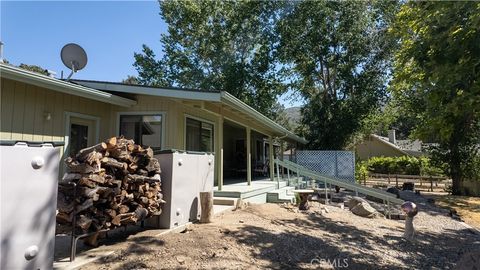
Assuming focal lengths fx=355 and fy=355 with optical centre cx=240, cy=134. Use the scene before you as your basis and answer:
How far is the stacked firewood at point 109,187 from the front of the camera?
4457mm

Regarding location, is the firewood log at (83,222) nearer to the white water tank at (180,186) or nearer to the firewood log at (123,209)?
the firewood log at (123,209)

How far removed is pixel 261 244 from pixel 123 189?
2.35 meters

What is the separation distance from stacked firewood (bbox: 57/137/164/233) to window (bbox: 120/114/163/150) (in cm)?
325

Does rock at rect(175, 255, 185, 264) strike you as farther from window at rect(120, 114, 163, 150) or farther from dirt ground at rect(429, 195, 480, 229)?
dirt ground at rect(429, 195, 480, 229)

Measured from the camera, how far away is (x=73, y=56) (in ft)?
31.7

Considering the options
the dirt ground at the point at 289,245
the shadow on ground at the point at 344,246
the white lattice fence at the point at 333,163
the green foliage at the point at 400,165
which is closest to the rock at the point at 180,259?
the dirt ground at the point at 289,245

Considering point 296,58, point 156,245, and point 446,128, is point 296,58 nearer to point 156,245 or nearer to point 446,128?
point 446,128

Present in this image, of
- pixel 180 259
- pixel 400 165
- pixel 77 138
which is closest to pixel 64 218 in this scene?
pixel 180 259

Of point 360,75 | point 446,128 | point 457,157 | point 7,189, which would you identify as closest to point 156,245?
point 7,189

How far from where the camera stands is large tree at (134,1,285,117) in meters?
27.7

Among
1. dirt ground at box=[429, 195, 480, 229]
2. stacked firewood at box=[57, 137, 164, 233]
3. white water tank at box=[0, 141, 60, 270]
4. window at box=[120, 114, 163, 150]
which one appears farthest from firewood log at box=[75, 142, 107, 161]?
dirt ground at box=[429, 195, 480, 229]

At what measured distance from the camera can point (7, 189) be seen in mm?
3172

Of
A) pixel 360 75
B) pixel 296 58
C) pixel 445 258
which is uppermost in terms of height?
pixel 296 58

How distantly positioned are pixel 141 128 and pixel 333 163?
456 inches
